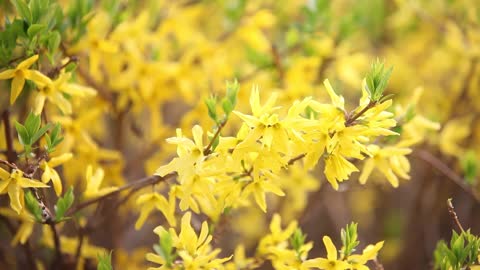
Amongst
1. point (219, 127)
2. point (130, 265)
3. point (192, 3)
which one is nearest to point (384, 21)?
point (192, 3)

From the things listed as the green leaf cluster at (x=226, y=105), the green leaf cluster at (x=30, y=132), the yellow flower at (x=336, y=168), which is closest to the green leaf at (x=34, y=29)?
the green leaf cluster at (x=30, y=132)

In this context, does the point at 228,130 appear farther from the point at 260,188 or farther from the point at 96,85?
the point at 260,188

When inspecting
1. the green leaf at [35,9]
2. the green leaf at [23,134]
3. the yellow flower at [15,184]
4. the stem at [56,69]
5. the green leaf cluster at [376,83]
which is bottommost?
the yellow flower at [15,184]

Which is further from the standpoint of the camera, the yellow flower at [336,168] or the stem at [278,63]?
the stem at [278,63]

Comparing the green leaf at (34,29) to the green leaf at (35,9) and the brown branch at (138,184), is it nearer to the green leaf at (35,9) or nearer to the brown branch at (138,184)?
the green leaf at (35,9)

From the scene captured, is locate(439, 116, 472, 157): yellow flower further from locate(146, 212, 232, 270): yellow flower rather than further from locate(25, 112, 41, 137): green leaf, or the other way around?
locate(25, 112, 41, 137): green leaf

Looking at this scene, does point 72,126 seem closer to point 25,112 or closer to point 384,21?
point 25,112

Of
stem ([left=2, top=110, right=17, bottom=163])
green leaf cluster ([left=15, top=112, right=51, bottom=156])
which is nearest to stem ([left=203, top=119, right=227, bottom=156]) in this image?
green leaf cluster ([left=15, top=112, right=51, bottom=156])

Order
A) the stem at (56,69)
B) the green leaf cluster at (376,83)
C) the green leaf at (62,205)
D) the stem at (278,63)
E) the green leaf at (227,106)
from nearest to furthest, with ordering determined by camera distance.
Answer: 1. the green leaf cluster at (376,83)
2. the green leaf at (227,106)
3. the green leaf at (62,205)
4. the stem at (56,69)
5. the stem at (278,63)
